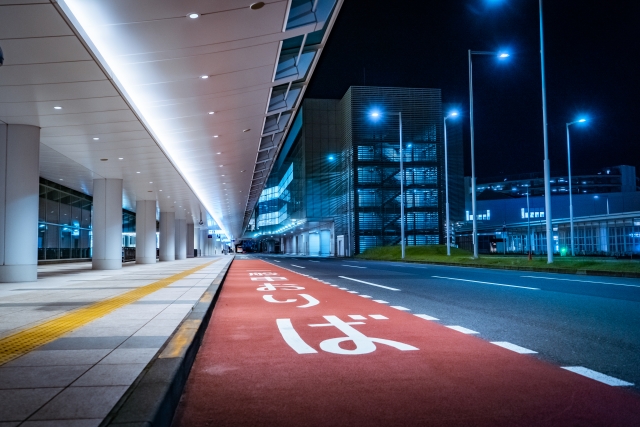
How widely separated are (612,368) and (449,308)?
18.2 feet

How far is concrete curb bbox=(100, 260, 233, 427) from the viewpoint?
3.49 m

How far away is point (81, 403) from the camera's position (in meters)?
3.81

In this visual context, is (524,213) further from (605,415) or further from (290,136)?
(605,415)

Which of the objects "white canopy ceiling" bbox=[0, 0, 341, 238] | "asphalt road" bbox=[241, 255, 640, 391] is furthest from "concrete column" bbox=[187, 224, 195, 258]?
"asphalt road" bbox=[241, 255, 640, 391]

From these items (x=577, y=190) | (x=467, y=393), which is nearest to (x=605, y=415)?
(x=467, y=393)

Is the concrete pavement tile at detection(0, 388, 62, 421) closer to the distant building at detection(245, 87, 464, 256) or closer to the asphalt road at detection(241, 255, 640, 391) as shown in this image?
the asphalt road at detection(241, 255, 640, 391)

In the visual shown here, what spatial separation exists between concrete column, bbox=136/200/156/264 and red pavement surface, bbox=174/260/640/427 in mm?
33806

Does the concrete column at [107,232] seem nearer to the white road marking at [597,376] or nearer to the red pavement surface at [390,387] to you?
the red pavement surface at [390,387]

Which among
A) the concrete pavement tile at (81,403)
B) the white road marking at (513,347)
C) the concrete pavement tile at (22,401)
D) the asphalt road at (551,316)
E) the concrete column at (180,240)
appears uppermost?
the concrete column at (180,240)

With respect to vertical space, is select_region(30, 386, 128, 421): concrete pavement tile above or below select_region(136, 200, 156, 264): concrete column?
below

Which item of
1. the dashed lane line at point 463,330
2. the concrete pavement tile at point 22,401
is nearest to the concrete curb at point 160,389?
the concrete pavement tile at point 22,401

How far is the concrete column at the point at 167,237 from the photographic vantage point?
49562 millimetres

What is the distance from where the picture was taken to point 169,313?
29.6 ft

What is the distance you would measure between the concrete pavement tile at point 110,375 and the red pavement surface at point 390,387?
479mm
